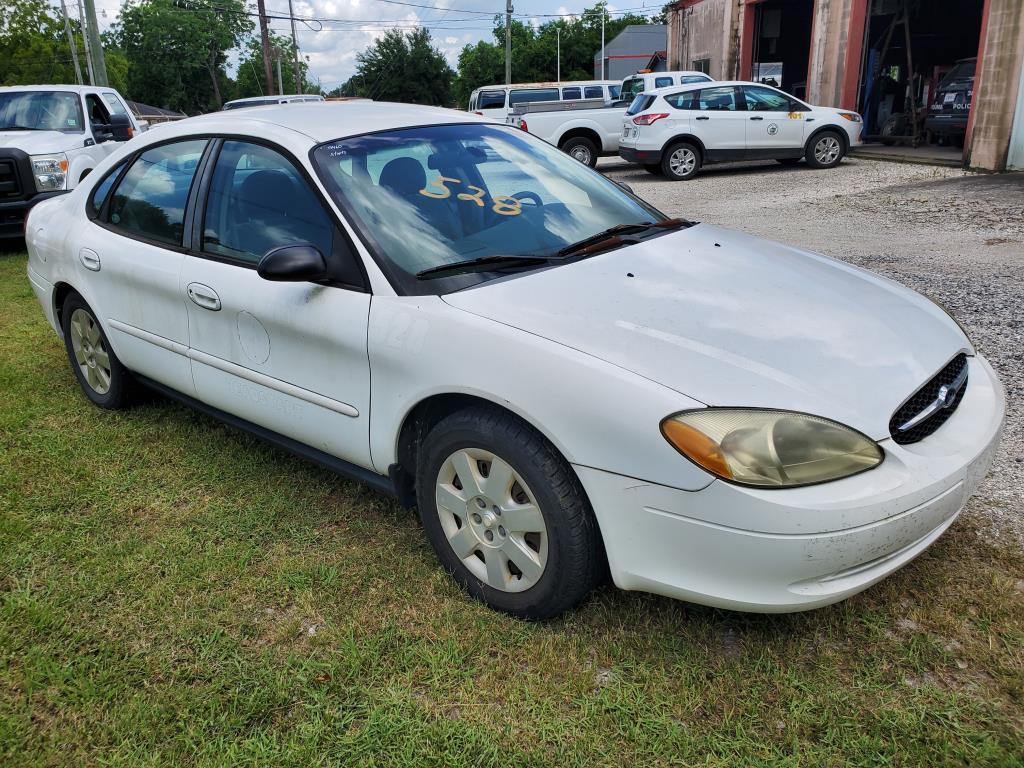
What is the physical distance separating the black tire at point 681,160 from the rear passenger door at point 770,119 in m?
0.95

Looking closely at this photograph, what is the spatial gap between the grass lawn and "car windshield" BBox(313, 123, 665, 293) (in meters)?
1.13

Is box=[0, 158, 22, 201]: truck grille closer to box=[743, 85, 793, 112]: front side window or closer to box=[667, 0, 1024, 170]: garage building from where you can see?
box=[743, 85, 793, 112]: front side window

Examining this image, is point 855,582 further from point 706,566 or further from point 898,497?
point 706,566

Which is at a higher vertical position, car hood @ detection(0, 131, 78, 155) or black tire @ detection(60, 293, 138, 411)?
car hood @ detection(0, 131, 78, 155)

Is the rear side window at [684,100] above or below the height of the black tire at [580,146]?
above

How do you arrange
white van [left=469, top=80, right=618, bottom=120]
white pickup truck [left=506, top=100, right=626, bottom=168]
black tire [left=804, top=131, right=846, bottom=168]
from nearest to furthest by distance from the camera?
black tire [left=804, top=131, right=846, bottom=168] < white pickup truck [left=506, top=100, right=626, bottom=168] < white van [left=469, top=80, right=618, bottom=120]

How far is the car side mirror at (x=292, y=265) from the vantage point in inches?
108

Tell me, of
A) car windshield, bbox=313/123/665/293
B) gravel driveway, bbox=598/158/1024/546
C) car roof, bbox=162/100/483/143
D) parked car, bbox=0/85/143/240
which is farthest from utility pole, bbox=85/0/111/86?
car windshield, bbox=313/123/665/293

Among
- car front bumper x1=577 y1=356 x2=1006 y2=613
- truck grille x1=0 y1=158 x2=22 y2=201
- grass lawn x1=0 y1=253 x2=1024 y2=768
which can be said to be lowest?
grass lawn x1=0 y1=253 x2=1024 y2=768

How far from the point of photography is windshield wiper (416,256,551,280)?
2.75 m

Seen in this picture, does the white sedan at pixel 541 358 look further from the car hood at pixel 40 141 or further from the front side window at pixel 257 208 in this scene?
the car hood at pixel 40 141

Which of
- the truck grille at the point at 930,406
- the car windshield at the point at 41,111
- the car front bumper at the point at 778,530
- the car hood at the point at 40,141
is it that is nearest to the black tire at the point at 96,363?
the car front bumper at the point at 778,530

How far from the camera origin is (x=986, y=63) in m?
12.7

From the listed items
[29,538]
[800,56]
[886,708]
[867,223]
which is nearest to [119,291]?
[29,538]
